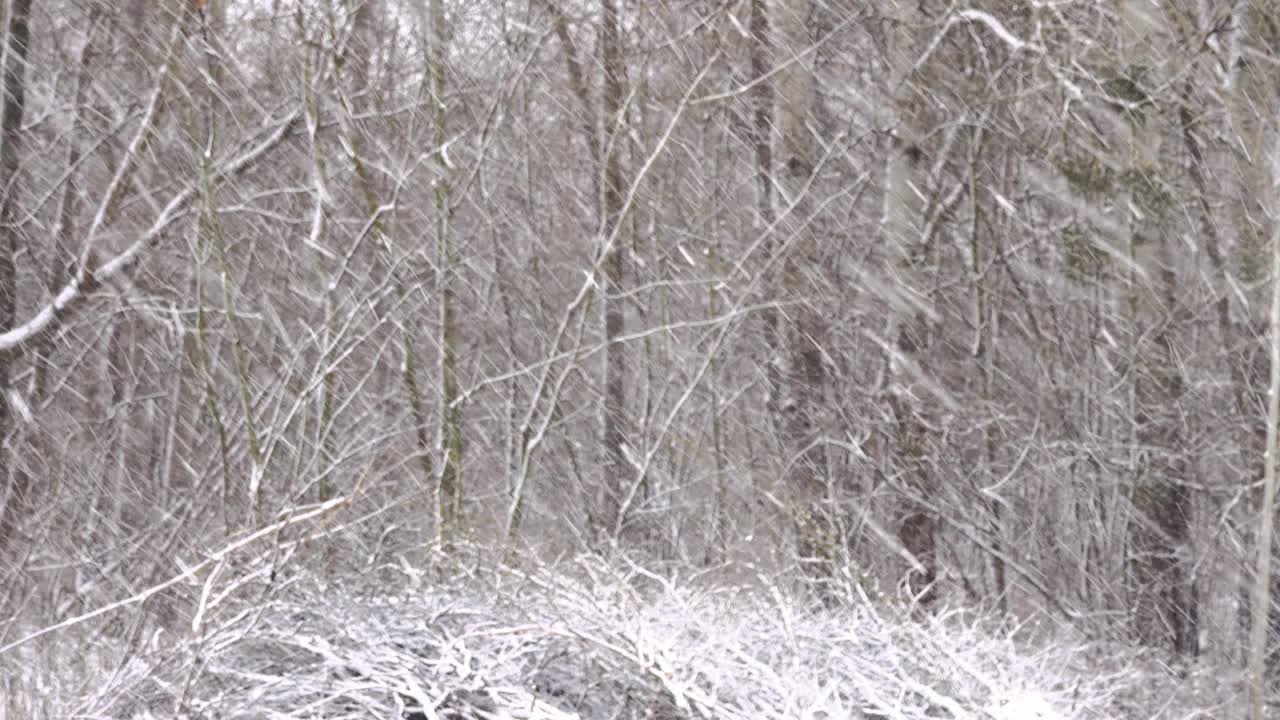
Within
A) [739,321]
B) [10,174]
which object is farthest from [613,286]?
[10,174]

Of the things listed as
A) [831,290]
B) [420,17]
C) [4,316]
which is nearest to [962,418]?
[831,290]

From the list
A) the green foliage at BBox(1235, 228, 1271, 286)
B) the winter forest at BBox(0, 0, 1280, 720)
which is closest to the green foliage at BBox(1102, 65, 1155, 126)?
the winter forest at BBox(0, 0, 1280, 720)

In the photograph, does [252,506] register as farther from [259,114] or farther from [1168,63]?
[1168,63]

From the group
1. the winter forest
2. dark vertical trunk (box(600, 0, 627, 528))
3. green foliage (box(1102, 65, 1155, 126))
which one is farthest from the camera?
dark vertical trunk (box(600, 0, 627, 528))

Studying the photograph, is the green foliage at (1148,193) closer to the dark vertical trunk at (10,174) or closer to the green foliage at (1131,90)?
the green foliage at (1131,90)

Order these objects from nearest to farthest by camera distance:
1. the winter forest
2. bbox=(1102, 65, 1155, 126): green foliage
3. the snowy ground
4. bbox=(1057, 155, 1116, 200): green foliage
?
the snowy ground
the winter forest
bbox=(1102, 65, 1155, 126): green foliage
bbox=(1057, 155, 1116, 200): green foliage

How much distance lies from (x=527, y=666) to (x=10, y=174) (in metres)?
5.65

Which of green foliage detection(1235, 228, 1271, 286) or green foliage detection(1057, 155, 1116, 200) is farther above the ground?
green foliage detection(1057, 155, 1116, 200)

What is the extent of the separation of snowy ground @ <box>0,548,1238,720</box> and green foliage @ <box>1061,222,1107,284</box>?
4456 mm

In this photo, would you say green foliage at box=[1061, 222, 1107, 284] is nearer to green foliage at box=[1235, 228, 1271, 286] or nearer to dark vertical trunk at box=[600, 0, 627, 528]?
green foliage at box=[1235, 228, 1271, 286]

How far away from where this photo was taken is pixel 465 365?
493 inches

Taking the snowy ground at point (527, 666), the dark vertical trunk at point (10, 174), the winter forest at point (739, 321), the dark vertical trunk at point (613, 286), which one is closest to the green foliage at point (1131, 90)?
the winter forest at point (739, 321)

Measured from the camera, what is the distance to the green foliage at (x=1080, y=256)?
8539 mm

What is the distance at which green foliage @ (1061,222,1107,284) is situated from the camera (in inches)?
336
